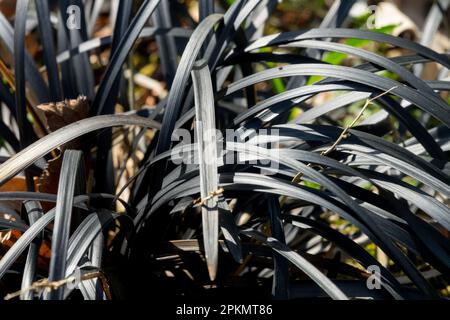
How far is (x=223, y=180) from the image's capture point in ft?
4.03

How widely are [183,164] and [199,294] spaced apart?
278 millimetres

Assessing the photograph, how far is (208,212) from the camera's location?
1.08 metres

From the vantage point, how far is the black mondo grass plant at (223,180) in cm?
115

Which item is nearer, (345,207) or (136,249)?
(345,207)

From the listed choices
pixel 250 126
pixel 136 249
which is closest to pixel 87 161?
pixel 136 249

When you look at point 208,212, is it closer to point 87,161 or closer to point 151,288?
point 151,288

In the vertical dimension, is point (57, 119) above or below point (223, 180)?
above

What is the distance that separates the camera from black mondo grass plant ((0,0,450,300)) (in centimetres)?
115

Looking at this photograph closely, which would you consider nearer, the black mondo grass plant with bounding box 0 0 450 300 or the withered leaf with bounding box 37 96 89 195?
the black mondo grass plant with bounding box 0 0 450 300

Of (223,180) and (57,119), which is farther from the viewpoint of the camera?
(57,119)

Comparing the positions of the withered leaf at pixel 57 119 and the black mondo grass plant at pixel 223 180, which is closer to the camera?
the black mondo grass plant at pixel 223 180

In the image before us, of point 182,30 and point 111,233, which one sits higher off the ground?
point 182,30
